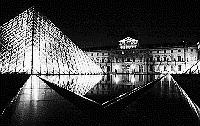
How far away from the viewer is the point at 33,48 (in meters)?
19.4

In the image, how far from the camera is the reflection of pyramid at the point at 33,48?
19.4m

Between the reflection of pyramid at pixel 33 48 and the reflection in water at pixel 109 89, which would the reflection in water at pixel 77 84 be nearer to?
the reflection in water at pixel 109 89

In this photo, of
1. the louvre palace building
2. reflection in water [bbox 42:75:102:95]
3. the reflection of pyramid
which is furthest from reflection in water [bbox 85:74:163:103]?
the louvre palace building

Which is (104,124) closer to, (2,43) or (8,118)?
(8,118)

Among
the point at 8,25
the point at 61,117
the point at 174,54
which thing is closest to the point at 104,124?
the point at 61,117

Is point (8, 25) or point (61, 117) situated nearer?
point (61, 117)

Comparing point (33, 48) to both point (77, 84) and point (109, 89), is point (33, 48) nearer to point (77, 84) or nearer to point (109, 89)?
point (77, 84)

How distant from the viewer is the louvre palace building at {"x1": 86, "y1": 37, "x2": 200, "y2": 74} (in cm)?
6419

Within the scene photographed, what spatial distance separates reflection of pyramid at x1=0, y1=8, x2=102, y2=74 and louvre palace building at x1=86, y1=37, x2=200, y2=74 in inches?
1849

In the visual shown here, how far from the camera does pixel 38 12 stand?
72.6 ft

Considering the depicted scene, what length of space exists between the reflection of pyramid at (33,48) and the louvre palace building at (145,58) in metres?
47.0

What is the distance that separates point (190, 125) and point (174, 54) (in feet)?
223

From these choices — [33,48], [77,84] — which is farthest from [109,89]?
[33,48]

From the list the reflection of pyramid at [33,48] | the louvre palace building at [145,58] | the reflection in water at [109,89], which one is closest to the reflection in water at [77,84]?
the reflection in water at [109,89]
